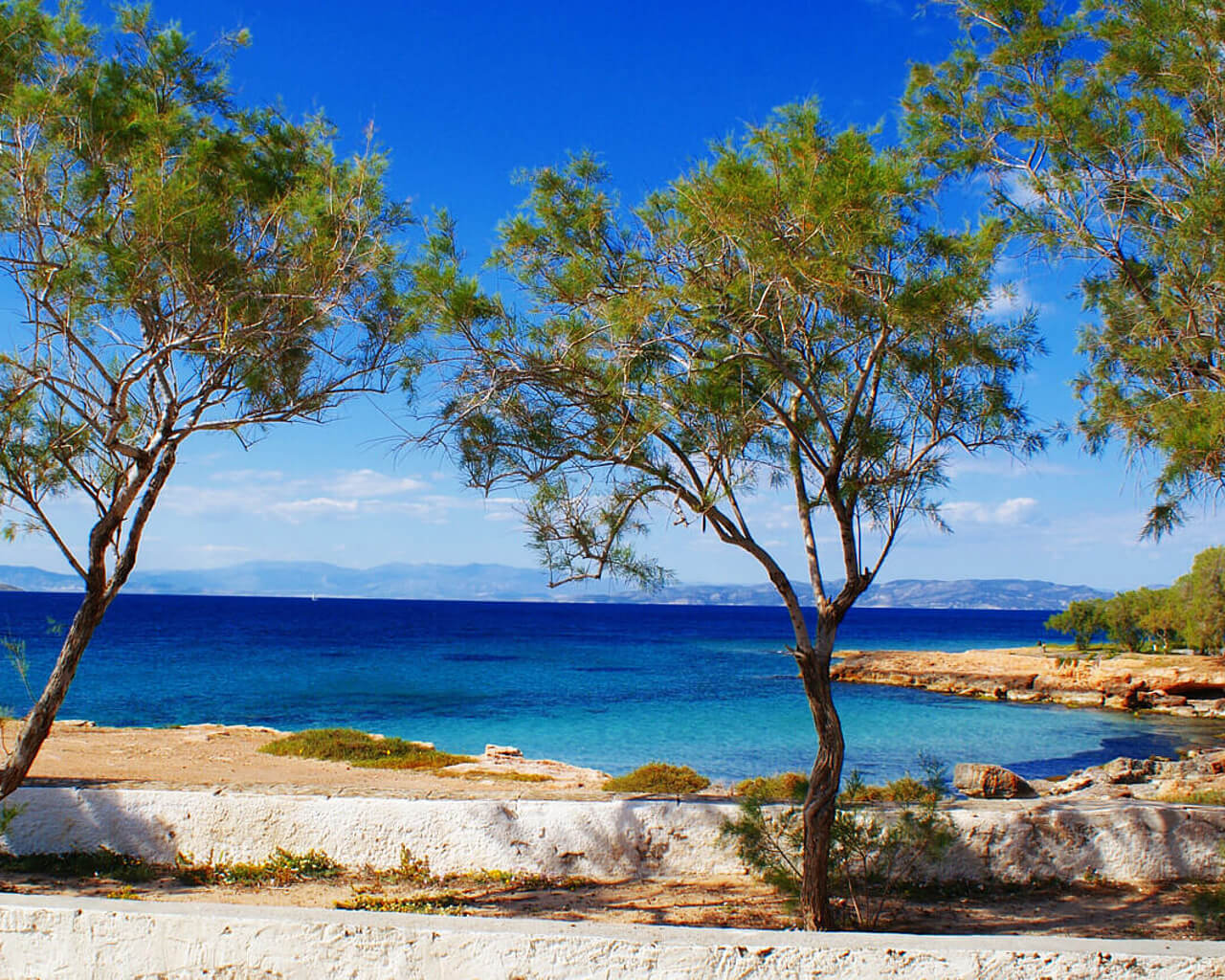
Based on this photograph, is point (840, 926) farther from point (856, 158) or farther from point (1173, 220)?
point (1173, 220)

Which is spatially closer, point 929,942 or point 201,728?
point 929,942

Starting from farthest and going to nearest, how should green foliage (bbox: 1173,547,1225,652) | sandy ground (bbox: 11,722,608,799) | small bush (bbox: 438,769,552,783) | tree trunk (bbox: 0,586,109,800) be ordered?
1. green foliage (bbox: 1173,547,1225,652)
2. small bush (bbox: 438,769,552,783)
3. sandy ground (bbox: 11,722,608,799)
4. tree trunk (bbox: 0,586,109,800)

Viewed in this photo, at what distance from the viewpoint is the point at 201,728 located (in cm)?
1859

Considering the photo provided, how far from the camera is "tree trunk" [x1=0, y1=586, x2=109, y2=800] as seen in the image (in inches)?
246

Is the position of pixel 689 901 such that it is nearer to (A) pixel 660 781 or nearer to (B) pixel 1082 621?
(A) pixel 660 781

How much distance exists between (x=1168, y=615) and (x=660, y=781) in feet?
136

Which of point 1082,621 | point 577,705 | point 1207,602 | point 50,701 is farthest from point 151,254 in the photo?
point 1082,621

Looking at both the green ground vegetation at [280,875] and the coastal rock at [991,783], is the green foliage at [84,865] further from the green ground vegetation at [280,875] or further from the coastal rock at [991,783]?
the coastal rock at [991,783]

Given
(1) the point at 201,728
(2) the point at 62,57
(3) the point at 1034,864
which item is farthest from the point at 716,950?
(1) the point at 201,728

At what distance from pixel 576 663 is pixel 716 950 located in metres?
42.3

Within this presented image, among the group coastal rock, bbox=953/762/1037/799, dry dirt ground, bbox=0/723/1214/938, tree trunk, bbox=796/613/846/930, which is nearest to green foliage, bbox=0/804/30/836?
dry dirt ground, bbox=0/723/1214/938

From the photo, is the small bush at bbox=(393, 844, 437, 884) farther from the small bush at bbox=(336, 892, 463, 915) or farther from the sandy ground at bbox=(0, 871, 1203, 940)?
the small bush at bbox=(336, 892, 463, 915)

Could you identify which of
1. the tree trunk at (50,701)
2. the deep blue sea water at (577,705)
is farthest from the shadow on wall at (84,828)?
the deep blue sea water at (577,705)

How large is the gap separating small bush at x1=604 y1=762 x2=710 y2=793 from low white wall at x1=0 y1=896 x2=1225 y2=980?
29.1 ft
